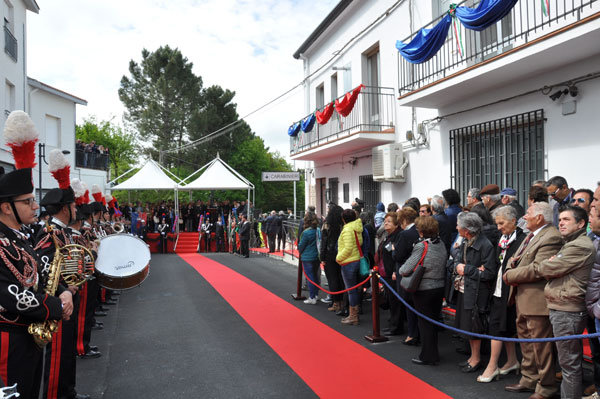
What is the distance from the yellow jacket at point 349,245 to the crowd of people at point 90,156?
76.0ft

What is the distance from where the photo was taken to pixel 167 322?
7.85 meters

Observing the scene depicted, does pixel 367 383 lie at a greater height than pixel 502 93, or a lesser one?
lesser

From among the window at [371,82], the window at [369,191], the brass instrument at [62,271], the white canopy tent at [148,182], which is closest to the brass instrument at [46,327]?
the brass instrument at [62,271]

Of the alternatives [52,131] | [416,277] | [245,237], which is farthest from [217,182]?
[416,277]

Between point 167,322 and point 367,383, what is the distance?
13.9 feet

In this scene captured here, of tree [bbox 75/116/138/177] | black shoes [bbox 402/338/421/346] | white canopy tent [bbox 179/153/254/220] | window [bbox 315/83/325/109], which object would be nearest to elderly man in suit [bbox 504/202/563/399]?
black shoes [bbox 402/338/421/346]

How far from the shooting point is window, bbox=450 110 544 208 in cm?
841

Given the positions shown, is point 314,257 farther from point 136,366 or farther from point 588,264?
point 588,264

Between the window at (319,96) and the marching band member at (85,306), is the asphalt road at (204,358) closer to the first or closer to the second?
the marching band member at (85,306)

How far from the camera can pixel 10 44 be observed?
53.9 feet

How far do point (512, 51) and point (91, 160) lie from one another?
1034 inches

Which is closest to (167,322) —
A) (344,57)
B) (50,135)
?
(344,57)

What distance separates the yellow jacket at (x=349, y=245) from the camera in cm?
748

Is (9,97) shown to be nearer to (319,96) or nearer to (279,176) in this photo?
(279,176)
